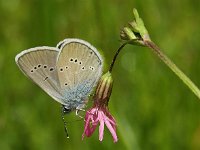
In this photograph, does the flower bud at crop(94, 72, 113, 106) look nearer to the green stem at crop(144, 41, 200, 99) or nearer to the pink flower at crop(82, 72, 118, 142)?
the pink flower at crop(82, 72, 118, 142)

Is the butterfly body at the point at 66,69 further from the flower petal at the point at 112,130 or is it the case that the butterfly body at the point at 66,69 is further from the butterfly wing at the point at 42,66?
the flower petal at the point at 112,130

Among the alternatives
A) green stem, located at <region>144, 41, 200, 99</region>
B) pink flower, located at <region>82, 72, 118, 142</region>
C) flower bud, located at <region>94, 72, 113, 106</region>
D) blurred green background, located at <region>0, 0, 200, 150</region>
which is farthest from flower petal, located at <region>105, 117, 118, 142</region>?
blurred green background, located at <region>0, 0, 200, 150</region>

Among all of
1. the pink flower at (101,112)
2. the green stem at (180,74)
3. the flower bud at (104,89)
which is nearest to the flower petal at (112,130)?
the pink flower at (101,112)

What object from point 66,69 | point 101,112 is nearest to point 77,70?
point 66,69

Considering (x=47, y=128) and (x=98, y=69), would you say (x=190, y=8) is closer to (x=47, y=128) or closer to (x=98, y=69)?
(x=47, y=128)

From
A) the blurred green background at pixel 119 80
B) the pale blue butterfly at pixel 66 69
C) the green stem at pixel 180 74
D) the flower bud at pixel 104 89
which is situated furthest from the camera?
the blurred green background at pixel 119 80

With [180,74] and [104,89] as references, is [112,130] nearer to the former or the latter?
[104,89]

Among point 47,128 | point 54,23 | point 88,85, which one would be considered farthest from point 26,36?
point 88,85
